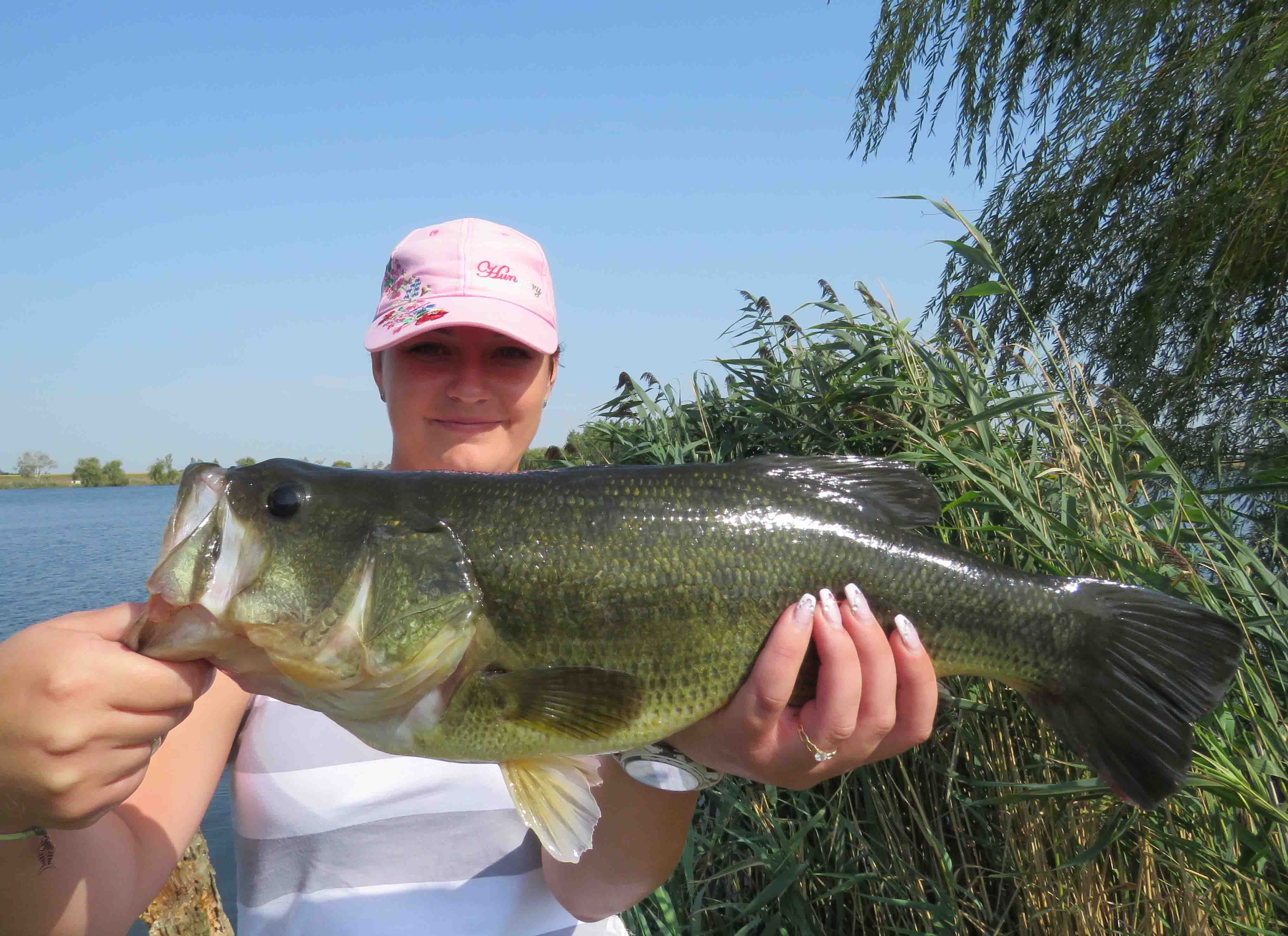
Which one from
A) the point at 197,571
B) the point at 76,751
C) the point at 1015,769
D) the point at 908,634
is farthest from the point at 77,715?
the point at 1015,769

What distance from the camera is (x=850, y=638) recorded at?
183 cm

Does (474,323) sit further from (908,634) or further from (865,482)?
(908,634)

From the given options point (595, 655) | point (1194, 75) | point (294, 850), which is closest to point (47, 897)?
point (294, 850)

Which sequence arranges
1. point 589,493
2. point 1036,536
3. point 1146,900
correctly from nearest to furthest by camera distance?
point 589,493
point 1146,900
point 1036,536

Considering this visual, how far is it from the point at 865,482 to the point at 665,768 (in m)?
0.88

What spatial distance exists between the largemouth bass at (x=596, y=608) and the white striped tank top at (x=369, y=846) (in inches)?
18.6

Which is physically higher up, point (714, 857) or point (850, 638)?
point (850, 638)

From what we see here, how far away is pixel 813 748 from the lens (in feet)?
6.16

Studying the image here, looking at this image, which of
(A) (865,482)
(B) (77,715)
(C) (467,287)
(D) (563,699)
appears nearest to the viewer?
(B) (77,715)

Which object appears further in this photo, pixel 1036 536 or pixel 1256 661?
pixel 1036 536

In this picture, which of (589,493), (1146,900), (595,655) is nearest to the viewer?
(595,655)

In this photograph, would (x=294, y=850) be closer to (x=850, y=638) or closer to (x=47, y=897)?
(x=47, y=897)

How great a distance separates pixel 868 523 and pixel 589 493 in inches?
26.4

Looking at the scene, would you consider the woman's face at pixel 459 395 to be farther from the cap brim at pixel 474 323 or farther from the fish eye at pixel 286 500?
the fish eye at pixel 286 500
